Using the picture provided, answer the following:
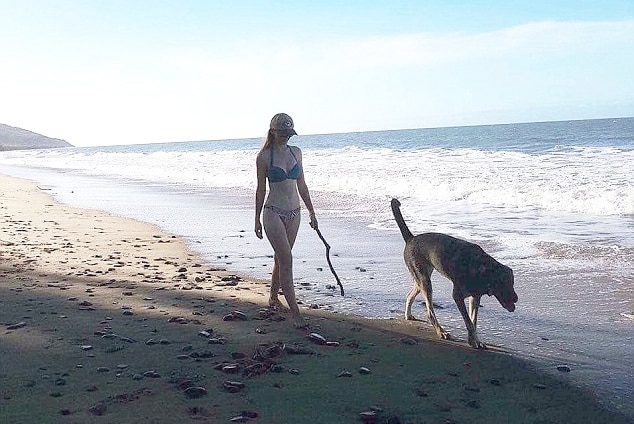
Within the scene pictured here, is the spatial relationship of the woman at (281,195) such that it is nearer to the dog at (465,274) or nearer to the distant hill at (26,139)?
the dog at (465,274)

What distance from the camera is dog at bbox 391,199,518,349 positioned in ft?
18.6

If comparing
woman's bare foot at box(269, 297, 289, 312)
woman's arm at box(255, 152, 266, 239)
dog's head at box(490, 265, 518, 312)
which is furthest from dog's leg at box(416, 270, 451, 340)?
woman's arm at box(255, 152, 266, 239)

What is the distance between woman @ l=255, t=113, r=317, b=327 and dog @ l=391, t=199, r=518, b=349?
126 cm

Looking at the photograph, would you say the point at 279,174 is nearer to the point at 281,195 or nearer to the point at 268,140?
the point at 281,195

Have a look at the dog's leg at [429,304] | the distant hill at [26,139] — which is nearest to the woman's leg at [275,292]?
the dog's leg at [429,304]

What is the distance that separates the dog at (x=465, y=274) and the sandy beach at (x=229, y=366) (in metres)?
0.35

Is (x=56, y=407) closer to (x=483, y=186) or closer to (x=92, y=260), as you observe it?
(x=92, y=260)

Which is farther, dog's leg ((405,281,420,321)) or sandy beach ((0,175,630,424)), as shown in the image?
dog's leg ((405,281,420,321))

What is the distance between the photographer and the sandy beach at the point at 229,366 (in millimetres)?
4039

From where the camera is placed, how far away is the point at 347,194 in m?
19.6

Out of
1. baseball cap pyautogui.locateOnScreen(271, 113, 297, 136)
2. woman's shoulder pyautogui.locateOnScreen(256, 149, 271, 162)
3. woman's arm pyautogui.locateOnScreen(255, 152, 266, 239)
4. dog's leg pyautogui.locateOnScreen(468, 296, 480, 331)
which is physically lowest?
dog's leg pyautogui.locateOnScreen(468, 296, 480, 331)

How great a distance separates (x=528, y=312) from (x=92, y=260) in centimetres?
614

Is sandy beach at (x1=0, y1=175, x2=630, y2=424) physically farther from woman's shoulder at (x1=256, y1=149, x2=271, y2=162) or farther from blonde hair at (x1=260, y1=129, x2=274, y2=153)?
blonde hair at (x1=260, y1=129, x2=274, y2=153)

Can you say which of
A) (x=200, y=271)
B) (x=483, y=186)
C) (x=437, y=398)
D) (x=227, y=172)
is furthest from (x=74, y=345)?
(x=227, y=172)
